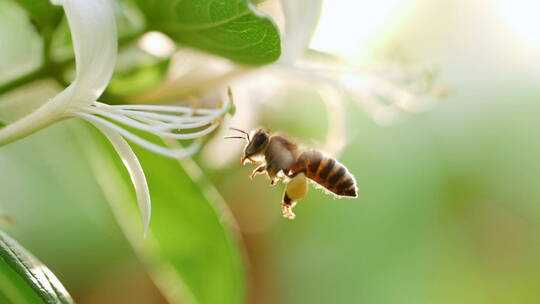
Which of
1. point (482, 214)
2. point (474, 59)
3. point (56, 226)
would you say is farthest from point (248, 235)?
point (474, 59)

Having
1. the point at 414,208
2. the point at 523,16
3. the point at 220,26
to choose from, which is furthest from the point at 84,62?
the point at 414,208

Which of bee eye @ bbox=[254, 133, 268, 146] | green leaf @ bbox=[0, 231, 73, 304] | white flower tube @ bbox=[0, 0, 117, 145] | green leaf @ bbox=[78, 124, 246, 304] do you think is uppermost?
white flower tube @ bbox=[0, 0, 117, 145]

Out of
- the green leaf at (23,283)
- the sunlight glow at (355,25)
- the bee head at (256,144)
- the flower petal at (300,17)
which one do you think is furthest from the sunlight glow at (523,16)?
the green leaf at (23,283)

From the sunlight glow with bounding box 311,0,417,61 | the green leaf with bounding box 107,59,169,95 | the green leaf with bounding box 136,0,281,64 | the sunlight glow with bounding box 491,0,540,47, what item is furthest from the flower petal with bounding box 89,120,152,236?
the sunlight glow with bounding box 491,0,540,47

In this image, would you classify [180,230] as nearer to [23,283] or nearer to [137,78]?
[137,78]

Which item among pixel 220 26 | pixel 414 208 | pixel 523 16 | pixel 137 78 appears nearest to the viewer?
pixel 220 26

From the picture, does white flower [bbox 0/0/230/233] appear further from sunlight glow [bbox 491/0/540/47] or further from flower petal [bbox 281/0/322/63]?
sunlight glow [bbox 491/0/540/47]

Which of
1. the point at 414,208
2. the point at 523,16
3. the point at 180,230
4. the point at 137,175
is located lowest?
the point at 414,208
